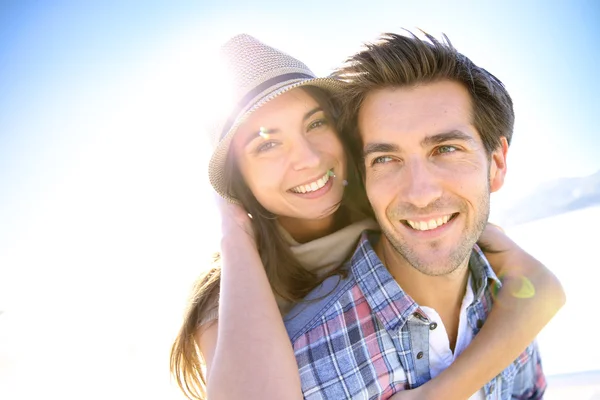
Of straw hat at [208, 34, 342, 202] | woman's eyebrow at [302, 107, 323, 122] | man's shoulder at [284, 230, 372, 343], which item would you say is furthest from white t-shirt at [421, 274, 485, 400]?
straw hat at [208, 34, 342, 202]

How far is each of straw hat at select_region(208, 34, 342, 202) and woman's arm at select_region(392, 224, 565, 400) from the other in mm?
1245

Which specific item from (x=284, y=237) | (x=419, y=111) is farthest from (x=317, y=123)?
(x=284, y=237)

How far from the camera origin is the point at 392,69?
203 centimetres

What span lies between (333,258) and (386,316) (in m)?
0.57

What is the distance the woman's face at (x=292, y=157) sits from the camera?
7.13ft

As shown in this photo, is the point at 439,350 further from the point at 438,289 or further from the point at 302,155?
the point at 302,155

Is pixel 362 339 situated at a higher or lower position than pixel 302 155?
lower

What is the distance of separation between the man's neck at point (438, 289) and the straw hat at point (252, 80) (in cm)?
89

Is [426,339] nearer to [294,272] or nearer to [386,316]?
[386,316]

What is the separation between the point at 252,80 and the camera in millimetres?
2133

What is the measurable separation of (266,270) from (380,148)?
869 millimetres

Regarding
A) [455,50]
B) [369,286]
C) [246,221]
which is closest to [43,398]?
[246,221]

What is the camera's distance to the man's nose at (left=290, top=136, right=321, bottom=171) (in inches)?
86.6

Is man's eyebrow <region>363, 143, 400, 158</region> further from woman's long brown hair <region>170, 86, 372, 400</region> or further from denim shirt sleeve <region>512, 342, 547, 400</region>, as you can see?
denim shirt sleeve <region>512, 342, 547, 400</region>
